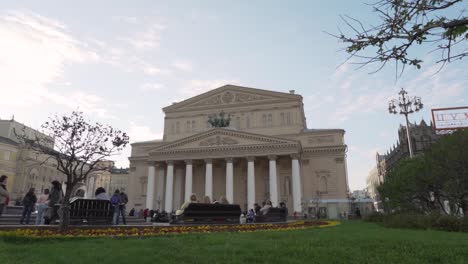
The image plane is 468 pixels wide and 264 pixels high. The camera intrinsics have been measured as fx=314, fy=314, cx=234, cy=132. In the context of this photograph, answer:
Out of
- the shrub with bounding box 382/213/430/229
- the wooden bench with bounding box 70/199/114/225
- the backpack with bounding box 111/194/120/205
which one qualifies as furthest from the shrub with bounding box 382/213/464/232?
the wooden bench with bounding box 70/199/114/225

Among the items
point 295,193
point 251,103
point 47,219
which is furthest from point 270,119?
point 47,219

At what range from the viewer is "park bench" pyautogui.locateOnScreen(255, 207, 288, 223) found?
1895 centimetres

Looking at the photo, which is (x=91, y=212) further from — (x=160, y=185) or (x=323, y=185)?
(x=323, y=185)

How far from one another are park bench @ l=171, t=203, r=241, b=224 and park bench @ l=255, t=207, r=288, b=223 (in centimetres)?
295

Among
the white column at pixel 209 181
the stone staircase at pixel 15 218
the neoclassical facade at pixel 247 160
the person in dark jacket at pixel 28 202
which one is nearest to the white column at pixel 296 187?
the neoclassical facade at pixel 247 160

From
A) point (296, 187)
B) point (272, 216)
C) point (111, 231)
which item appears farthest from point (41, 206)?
point (296, 187)

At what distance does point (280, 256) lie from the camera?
18.1ft

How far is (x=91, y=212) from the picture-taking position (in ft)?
43.0

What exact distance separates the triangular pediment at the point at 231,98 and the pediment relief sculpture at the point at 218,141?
1094 centimetres

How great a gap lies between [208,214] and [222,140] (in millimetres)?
26471

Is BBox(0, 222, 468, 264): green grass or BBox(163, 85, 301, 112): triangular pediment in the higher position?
BBox(163, 85, 301, 112): triangular pediment

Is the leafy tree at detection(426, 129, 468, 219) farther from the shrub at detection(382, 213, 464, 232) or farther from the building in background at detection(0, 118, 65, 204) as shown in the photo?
the building in background at detection(0, 118, 65, 204)

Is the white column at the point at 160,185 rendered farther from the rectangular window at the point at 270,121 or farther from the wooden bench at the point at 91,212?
the wooden bench at the point at 91,212

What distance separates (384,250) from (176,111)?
1985 inches
